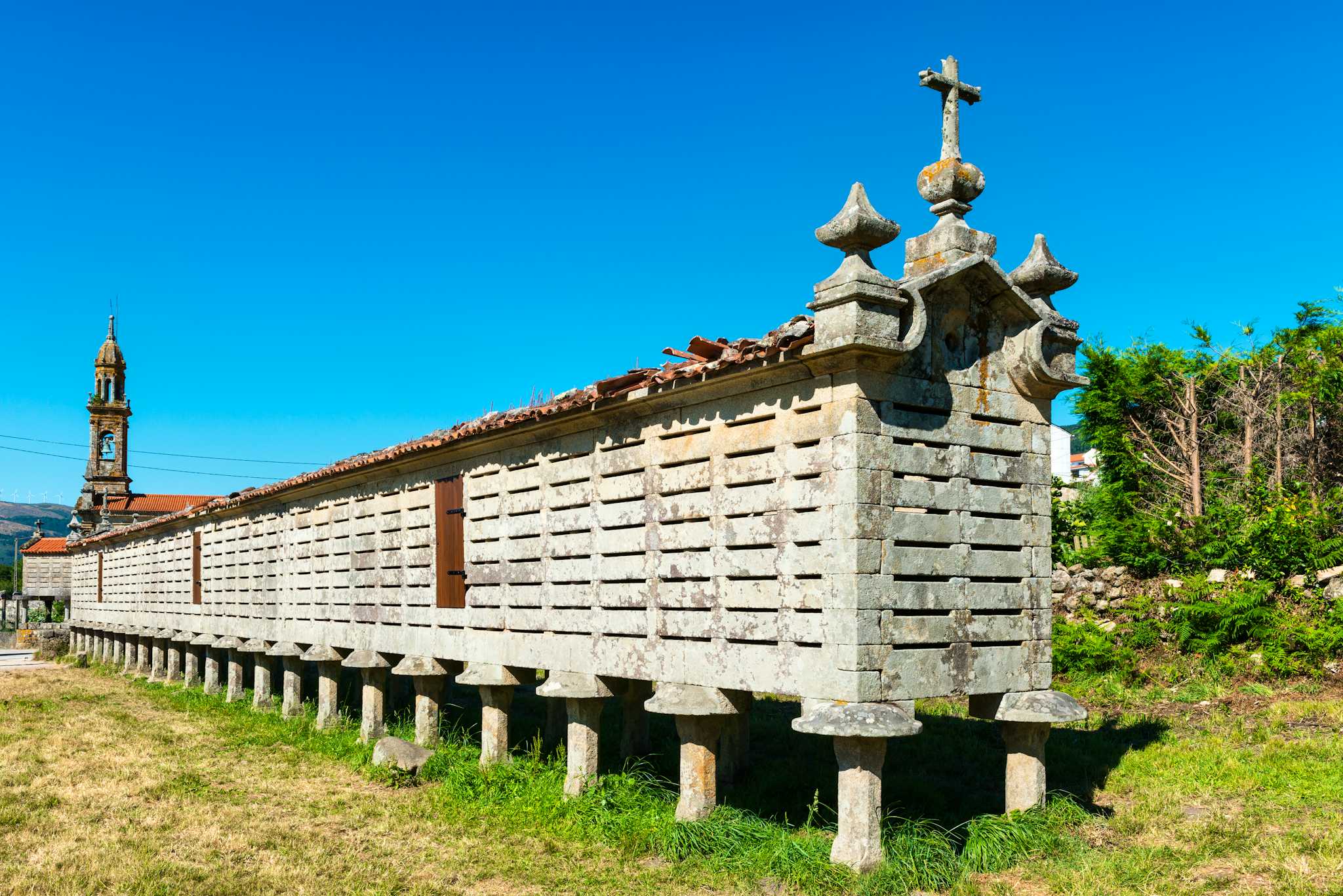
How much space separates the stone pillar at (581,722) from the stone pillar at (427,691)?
2.88 m

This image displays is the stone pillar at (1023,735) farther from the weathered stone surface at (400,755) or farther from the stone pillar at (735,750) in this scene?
the weathered stone surface at (400,755)

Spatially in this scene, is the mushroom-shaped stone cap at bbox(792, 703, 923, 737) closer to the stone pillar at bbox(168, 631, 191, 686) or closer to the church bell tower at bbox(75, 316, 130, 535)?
the stone pillar at bbox(168, 631, 191, 686)

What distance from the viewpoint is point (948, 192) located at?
858 centimetres

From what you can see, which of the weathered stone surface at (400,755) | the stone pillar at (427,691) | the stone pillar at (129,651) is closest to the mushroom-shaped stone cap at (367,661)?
the stone pillar at (427,691)

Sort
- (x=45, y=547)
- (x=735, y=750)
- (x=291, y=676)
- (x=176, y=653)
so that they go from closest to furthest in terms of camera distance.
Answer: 1. (x=735, y=750)
2. (x=291, y=676)
3. (x=176, y=653)
4. (x=45, y=547)

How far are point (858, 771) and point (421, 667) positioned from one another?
6.54m

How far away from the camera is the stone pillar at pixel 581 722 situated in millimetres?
9898

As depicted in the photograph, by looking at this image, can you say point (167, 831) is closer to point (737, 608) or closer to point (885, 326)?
point (737, 608)

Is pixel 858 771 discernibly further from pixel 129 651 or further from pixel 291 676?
pixel 129 651

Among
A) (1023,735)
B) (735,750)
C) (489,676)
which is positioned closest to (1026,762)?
(1023,735)

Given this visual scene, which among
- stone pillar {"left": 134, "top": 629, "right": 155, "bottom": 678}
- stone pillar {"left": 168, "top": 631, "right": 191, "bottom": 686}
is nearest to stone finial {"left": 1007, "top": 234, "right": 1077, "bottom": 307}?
stone pillar {"left": 168, "top": 631, "right": 191, "bottom": 686}

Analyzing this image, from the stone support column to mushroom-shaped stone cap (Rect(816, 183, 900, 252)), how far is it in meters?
8.54

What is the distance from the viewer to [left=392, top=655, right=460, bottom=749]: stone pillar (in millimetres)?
12617

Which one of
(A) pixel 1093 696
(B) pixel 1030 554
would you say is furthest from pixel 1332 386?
(B) pixel 1030 554
